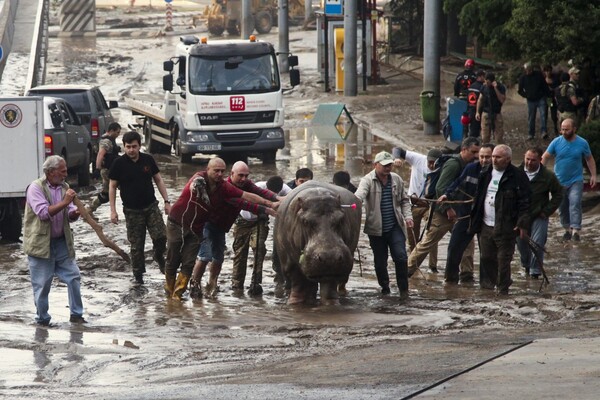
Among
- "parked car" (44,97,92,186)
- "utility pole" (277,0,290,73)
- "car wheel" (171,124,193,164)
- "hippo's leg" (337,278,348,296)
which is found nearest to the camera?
"hippo's leg" (337,278,348,296)

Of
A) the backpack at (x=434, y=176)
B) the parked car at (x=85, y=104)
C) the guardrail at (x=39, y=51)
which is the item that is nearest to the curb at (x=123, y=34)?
the guardrail at (x=39, y=51)

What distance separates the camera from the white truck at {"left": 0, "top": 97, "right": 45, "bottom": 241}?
18359 millimetres

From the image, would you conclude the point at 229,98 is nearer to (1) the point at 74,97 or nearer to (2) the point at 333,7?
(1) the point at 74,97

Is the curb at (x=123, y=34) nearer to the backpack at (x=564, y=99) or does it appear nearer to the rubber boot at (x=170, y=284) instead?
the backpack at (x=564, y=99)

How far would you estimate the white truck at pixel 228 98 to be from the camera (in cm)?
2802

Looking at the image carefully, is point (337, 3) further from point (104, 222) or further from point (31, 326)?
point (31, 326)

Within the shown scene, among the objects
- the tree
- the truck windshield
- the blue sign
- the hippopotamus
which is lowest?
the hippopotamus

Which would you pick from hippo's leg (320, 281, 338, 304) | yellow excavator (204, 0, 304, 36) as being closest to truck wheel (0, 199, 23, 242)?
hippo's leg (320, 281, 338, 304)

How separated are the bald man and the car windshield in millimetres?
13687

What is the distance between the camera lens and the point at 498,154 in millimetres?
13836

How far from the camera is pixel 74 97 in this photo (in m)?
28.0

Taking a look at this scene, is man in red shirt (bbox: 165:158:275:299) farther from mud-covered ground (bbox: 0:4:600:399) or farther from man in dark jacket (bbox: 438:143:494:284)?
man in dark jacket (bbox: 438:143:494:284)

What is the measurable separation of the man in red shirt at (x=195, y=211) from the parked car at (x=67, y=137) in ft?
28.2

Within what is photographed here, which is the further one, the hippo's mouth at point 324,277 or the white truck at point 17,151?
the white truck at point 17,151
